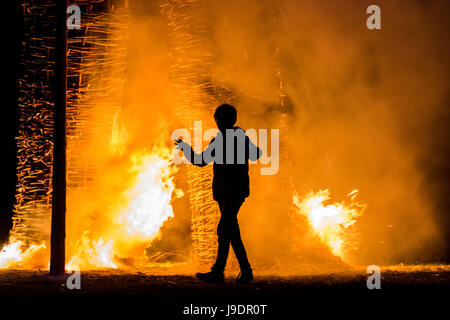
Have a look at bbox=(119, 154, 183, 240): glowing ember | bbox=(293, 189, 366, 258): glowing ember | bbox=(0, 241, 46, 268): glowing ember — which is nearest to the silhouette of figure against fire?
bbox=(119, 154, 183, 240): glowing ember

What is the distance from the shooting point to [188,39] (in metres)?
8.03

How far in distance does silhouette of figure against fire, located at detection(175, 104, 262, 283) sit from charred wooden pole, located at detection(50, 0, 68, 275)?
1.87m

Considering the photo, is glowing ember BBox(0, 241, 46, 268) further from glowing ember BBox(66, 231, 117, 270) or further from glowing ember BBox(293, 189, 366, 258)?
glowing ember BBox(293, 189, 366, 258)

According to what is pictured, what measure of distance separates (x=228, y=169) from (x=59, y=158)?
2.46 meters

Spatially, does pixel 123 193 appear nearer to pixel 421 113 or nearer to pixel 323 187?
pixel 323 187

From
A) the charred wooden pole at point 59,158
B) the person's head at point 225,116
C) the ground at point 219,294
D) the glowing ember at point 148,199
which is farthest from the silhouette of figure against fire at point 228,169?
the glowing ember at point 148,199

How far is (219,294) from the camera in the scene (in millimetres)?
5254

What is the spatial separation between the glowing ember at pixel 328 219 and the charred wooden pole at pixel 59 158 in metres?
4.04

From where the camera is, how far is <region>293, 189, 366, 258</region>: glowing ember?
8.18 m

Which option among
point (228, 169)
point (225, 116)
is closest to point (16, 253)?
point (228, 169)

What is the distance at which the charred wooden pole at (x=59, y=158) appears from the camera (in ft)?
20.8

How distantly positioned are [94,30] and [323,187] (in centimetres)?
524

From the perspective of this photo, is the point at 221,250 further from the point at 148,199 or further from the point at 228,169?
the point at 148,199
